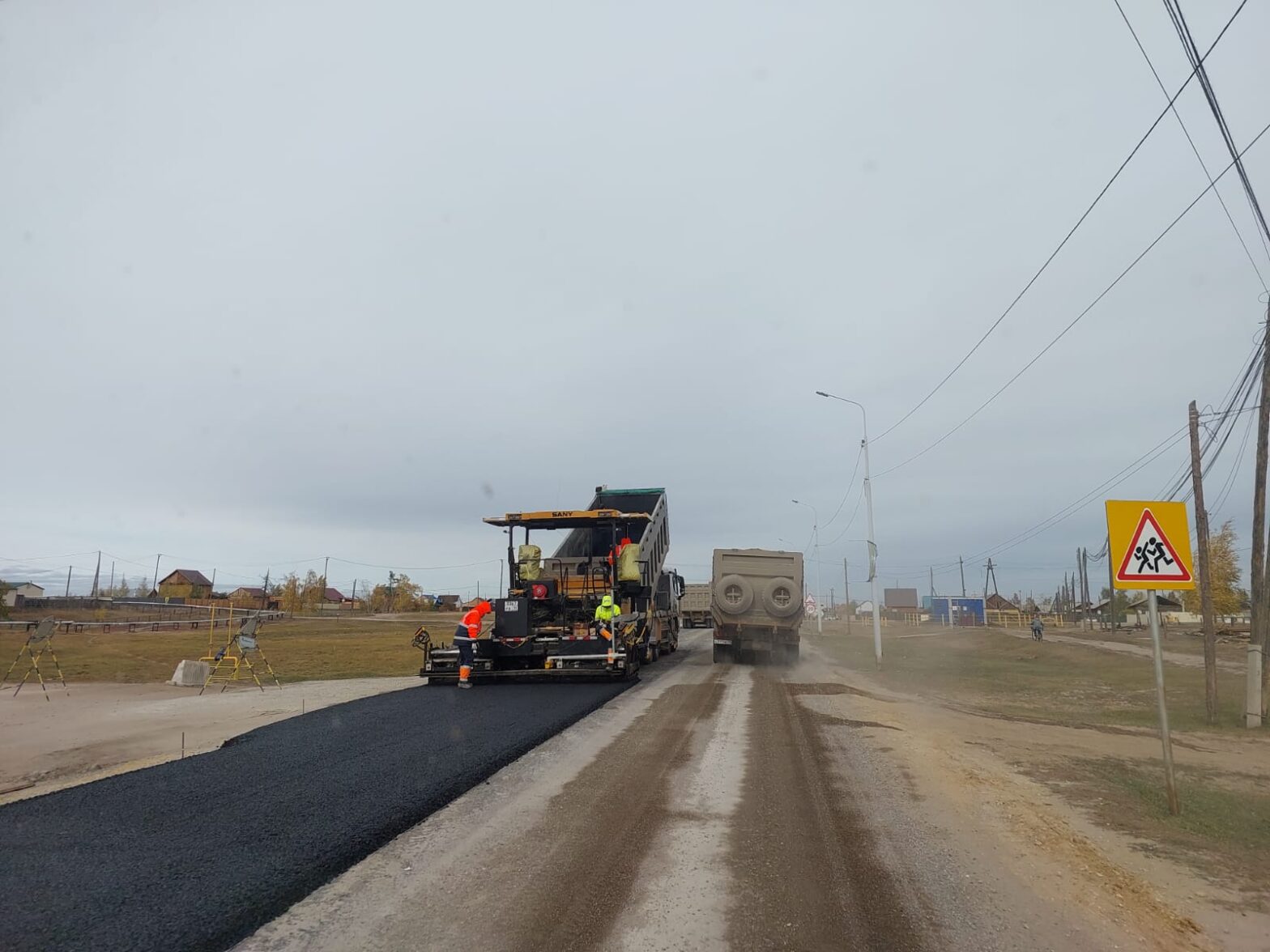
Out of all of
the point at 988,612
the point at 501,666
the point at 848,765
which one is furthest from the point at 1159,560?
the point at 988,612

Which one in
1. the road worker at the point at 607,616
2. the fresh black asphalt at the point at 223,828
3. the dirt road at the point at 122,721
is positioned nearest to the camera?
the fresh black asphalt at the point at 223,828

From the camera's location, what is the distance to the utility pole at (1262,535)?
1230cm

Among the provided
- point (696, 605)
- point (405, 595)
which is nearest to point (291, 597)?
point (405, 595)

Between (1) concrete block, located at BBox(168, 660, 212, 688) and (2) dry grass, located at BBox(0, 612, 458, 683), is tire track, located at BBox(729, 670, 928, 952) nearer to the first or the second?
(2) dry grass, located at BBox(0, 612, 458, 683)

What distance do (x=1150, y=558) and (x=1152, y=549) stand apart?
9cm

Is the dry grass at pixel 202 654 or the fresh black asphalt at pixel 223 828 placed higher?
the fresh black asphalt at pixel 223 828

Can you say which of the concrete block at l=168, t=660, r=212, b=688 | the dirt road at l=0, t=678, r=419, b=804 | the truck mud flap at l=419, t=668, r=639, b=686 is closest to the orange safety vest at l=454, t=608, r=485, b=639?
the truck mud flap at l=419, t=668, r=639, b=686

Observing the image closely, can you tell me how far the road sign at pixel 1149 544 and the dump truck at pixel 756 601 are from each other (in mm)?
13732

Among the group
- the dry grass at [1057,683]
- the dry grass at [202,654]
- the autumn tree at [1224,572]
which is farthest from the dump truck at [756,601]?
the autumn tree at [1224,572]

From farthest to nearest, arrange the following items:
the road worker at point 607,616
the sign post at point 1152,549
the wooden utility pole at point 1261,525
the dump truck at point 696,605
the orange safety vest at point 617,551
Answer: the dump truck at point 696,605, the orange safety vest at point 617,551, the road worker at point 607,616, the wooden utility pole at point 1261,525, the sign post at point 1152,549

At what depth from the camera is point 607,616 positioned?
46.6 ft

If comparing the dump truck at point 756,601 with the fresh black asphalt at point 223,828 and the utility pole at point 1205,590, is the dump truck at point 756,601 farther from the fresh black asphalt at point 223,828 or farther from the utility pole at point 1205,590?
the fresh black asphalt at point 223,828

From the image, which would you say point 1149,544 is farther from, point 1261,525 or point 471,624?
point 471,624

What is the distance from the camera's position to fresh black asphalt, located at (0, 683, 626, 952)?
387 centimetres
